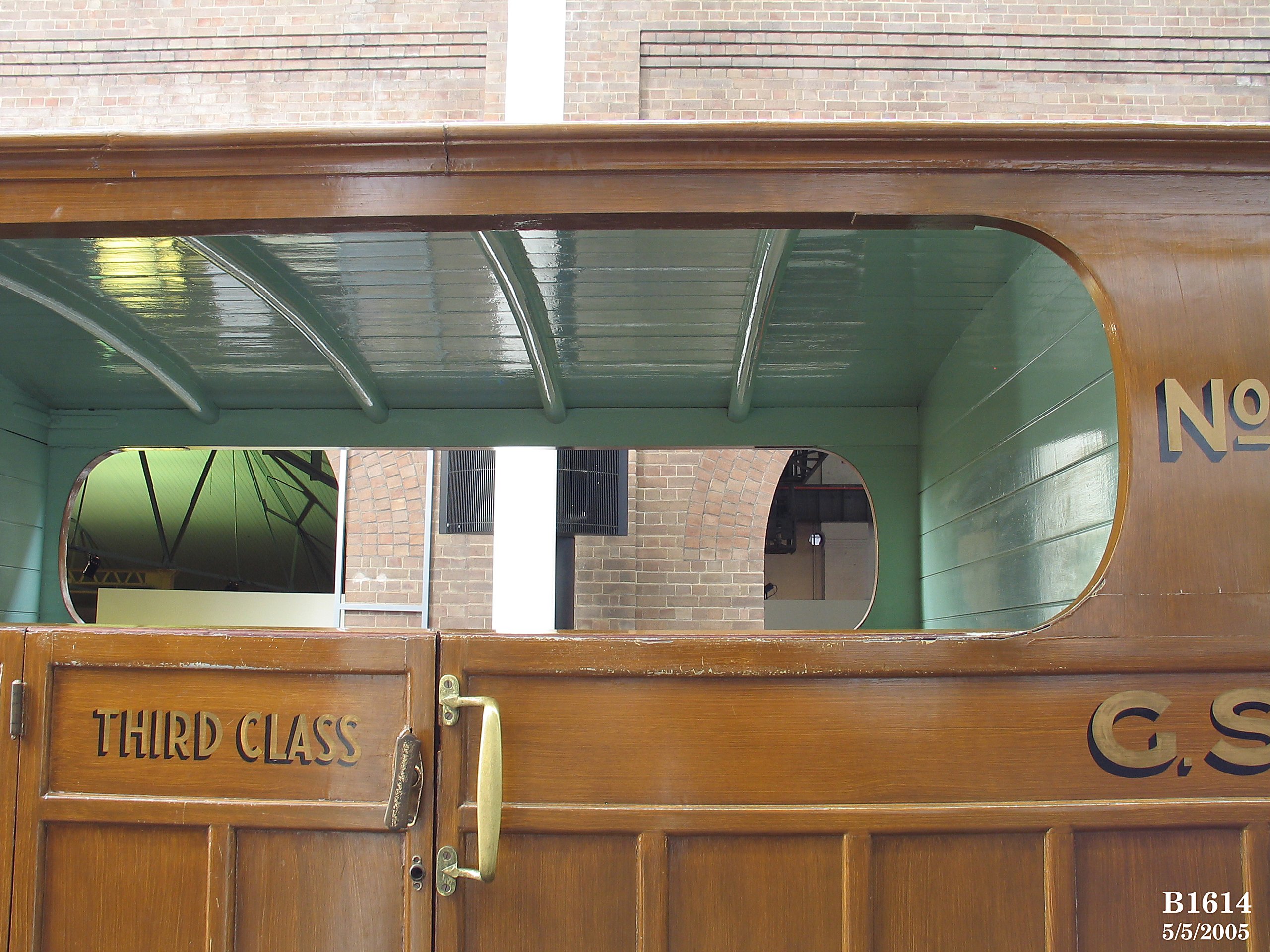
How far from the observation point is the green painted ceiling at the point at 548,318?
2.78 meters

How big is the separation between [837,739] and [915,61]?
296 inches

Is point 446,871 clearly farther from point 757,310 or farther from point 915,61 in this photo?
point 915,61

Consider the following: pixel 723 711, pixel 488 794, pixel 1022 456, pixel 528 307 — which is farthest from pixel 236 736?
pixel 1022 456

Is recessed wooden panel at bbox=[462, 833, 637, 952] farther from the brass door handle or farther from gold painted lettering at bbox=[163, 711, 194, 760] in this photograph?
gold painted lettering at bbox=[163, 711, 194, 760]

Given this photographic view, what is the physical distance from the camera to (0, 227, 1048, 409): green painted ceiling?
278 cm

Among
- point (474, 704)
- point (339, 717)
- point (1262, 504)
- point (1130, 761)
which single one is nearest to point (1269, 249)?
point (1262, 504)

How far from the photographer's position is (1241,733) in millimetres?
1777

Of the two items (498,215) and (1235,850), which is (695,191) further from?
(1235,850)

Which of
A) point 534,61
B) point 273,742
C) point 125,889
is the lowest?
point 125,889

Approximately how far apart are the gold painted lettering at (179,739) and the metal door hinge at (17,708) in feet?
0.99

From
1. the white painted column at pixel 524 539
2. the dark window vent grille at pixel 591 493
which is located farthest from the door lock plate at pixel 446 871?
the dark window vent grille at pixel 591 493

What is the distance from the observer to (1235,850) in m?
1.77

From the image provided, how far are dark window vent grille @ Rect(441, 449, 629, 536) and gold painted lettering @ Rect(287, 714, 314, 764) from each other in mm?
5669

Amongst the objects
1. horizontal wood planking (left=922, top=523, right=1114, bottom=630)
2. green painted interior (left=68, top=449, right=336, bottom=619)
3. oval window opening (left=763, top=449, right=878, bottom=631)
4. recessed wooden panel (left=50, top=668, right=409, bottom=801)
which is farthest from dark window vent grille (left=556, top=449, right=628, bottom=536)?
oval window opening (left=763, top=449, right=878, bottom=631)
